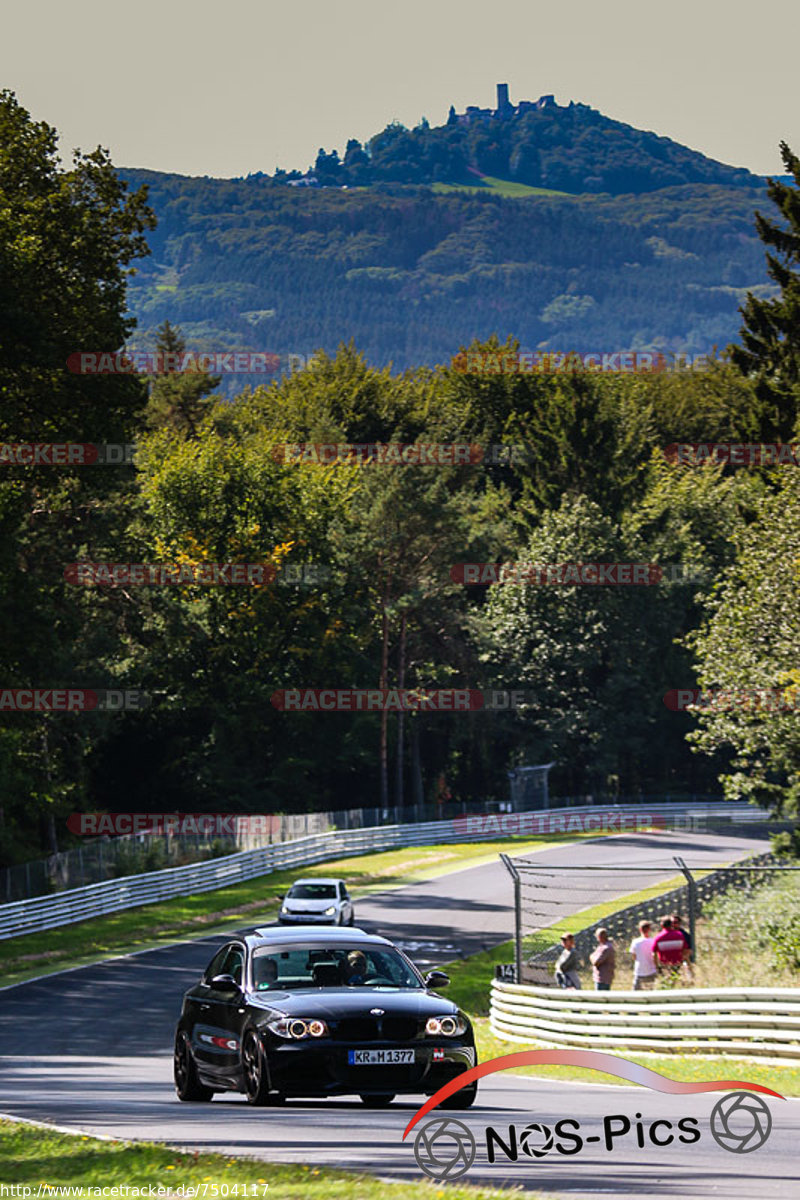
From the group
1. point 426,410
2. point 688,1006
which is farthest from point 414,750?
point 688,1006

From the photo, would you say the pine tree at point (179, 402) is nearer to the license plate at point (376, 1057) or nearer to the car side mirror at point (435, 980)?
the car side mirror at point (435, 980)

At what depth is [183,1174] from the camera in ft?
30.7

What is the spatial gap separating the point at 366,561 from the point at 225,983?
6383 cm

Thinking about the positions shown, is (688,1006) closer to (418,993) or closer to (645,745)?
(418,993)

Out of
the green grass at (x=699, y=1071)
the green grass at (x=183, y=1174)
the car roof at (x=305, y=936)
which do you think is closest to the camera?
the green grass at (x=183, y=1174)

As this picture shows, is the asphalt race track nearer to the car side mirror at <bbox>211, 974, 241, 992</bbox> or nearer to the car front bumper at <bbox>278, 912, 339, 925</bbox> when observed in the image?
the car side mirror at <bbox>211, 974, 241, 992</bbox>

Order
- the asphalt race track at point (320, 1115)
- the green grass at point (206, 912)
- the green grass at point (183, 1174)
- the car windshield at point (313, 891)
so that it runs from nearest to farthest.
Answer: the green grass at point (183, 1174)
the asphalt race track at point (320, 1115)
the green grass at point (206, 912)
the car windshield at point (313, 891)

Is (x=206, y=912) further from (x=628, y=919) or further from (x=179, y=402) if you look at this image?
(x=179, y=402)

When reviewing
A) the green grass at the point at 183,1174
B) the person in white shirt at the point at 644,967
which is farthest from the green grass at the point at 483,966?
the green grass at the point at 183,1174

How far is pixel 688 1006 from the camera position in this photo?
1755 centimetres

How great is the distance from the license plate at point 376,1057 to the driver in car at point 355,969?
1.19 m

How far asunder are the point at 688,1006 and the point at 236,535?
57.9 meters

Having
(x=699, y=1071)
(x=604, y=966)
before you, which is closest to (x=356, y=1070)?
(x=699, y=1071)

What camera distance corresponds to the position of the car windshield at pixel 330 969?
41.3 feet
